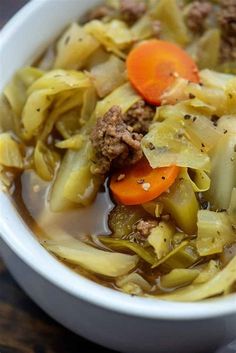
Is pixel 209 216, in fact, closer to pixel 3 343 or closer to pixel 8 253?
pixel 8 253

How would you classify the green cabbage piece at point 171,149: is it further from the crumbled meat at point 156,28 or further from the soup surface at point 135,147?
the crumbled meat at point 156,28

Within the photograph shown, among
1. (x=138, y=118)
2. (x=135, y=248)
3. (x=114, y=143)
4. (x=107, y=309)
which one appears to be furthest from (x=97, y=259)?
(x=138, y=118)

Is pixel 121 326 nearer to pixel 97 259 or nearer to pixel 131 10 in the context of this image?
pixel 97 259

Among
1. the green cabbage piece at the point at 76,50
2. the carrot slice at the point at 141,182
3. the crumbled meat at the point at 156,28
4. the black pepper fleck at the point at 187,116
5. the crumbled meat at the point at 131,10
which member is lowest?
the crumbled meat at the point at 156,28

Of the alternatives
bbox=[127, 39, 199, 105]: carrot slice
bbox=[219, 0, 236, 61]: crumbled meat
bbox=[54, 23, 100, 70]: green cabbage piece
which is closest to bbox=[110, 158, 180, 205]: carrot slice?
bbox=[127, 39, 199, 105]: carrot slice

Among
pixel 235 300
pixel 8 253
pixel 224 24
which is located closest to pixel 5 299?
pixel 8 253

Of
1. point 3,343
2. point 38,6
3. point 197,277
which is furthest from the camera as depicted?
point 38,6

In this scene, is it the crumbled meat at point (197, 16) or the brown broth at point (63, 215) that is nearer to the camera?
the brown broth at point (63, 215)

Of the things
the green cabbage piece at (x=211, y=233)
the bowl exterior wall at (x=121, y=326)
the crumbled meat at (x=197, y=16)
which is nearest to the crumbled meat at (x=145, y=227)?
the green cabbage piece at (x=211, y=233)
